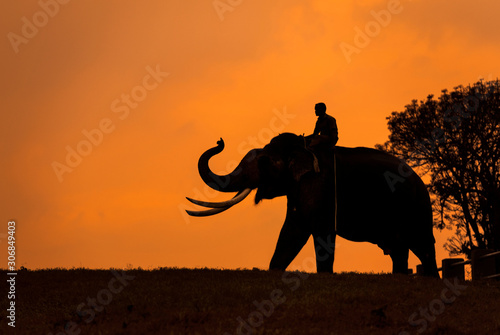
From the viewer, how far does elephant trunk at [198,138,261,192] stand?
19.4 meters

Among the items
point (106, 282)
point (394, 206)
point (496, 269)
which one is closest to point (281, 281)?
point (106, 282)

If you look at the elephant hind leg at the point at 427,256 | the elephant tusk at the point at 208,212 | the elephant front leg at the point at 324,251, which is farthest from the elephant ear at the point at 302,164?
the elephant hind leg at the point at 427,256

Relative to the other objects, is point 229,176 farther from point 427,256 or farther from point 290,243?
point 427,256

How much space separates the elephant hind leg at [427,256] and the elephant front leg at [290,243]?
166 inches

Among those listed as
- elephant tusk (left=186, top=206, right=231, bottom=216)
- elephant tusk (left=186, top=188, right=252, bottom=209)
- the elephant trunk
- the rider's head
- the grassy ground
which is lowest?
the grassy ground

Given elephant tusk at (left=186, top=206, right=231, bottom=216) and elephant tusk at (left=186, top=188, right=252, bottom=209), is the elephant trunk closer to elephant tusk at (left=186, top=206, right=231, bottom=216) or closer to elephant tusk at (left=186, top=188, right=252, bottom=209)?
elephant tusk at (left=186, top=188, right=252, bottom=209)

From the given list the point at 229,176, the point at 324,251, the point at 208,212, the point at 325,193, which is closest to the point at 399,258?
the point at 324,251

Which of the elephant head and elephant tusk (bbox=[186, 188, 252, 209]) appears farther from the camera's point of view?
the elephant head

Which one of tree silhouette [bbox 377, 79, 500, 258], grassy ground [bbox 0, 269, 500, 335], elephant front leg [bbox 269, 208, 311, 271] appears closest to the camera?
grassy ground [bbox 0, 269, 500, 335]

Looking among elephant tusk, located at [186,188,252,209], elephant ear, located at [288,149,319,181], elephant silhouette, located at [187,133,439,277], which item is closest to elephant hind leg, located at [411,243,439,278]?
elephant silhouette, located at [187,133,439,277]

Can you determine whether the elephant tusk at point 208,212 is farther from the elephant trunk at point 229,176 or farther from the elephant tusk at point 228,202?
the elephant trunk at point 229,176

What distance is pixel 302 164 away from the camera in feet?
64.5

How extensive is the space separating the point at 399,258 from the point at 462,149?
12.8m

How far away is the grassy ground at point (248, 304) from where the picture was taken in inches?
550
